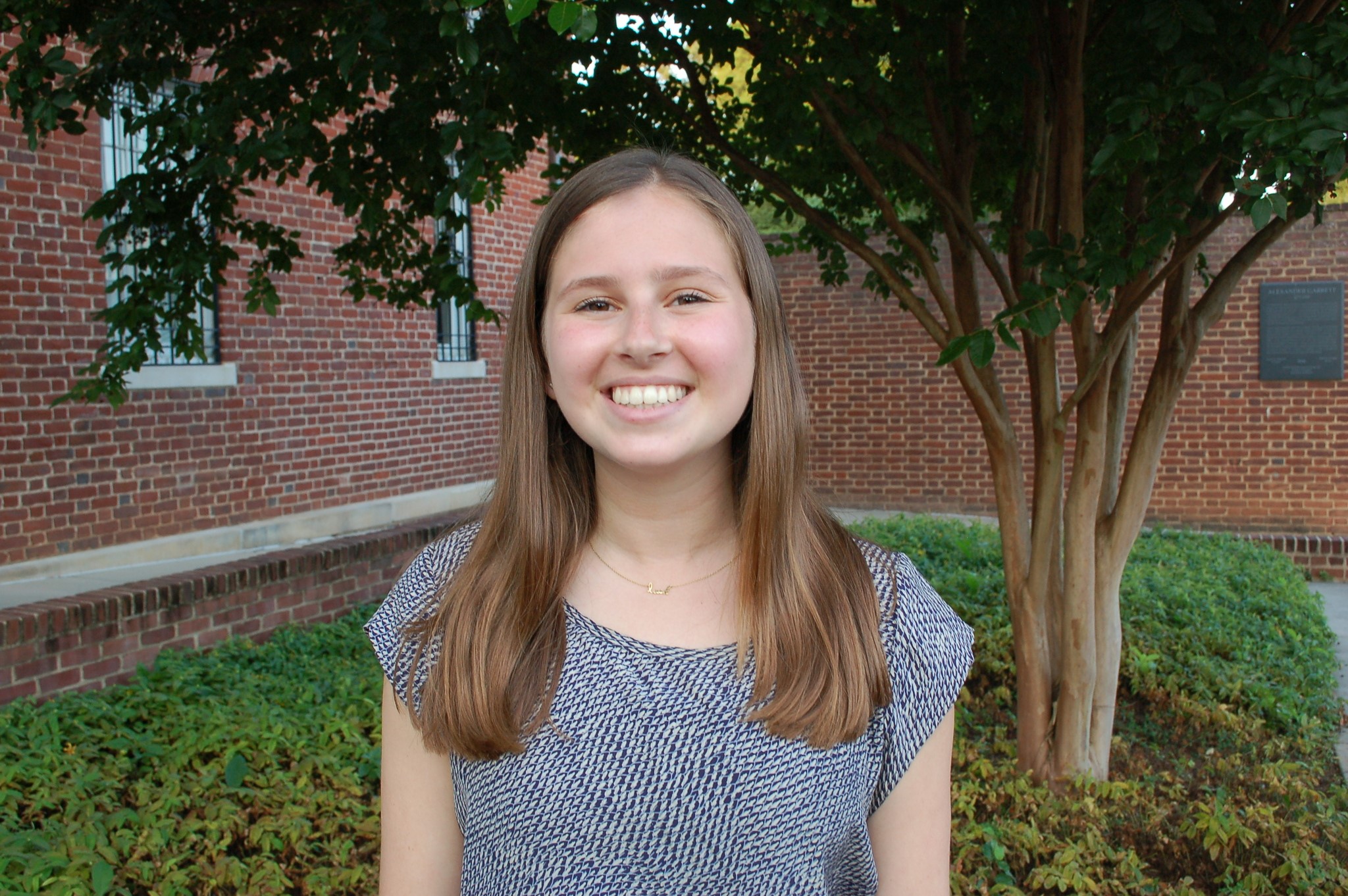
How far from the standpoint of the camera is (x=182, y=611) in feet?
18.1

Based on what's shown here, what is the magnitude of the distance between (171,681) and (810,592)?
13.4 feet

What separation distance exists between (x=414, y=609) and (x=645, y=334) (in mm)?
552

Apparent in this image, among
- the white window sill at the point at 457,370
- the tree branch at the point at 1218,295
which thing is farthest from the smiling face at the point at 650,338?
the white window sill at the point at 457,370

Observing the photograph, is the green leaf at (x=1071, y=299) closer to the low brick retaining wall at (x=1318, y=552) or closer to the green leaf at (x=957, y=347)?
the green leaf at (x=957, y=347)

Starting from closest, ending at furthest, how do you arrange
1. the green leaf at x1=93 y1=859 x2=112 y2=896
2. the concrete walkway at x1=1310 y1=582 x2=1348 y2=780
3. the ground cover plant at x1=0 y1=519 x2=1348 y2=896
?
the green leaf at x1=93 y1=859 x2=112 y2=896 < the ground cover plant at x1=0 y1=519 x2=1348 y2=896 < the concrete walkway at x1=1310 y1=582 x2=1348 y2=780

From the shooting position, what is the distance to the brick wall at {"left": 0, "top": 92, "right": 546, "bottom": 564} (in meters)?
6.95

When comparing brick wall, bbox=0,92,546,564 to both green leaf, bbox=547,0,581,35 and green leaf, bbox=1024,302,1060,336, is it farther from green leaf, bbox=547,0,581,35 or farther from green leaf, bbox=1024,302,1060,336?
green leaf, bbox=547,0,581,35

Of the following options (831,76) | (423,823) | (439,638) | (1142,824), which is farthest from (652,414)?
(1142,824)

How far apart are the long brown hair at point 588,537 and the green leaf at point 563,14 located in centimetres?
21

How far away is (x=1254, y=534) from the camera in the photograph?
10203 millimetres

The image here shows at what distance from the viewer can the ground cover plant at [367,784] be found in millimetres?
3096

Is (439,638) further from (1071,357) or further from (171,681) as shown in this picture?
(1071,357)

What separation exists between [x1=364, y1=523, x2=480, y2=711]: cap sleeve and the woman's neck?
0.24 metres

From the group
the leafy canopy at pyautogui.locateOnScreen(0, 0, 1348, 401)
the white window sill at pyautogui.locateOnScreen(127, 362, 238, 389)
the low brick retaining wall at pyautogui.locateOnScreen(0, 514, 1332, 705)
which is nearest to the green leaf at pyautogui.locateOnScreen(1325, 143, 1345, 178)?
the leafy canopy at pyautogui.locateOnScreen(0, 0, 1348, 401)
